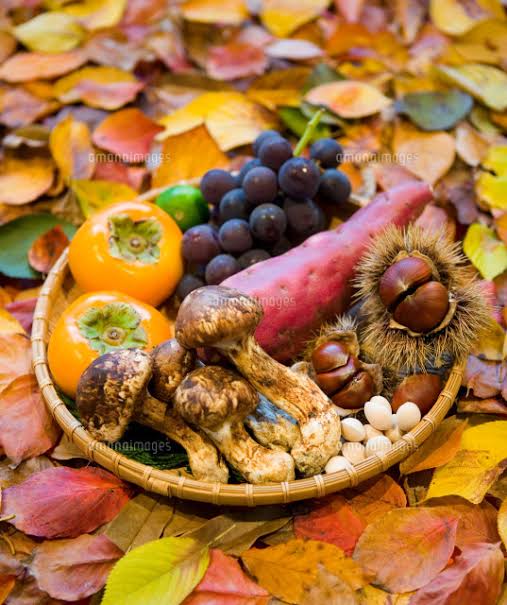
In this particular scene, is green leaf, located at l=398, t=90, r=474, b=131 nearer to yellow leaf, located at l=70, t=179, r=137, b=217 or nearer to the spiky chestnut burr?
the spiky chestnut burr

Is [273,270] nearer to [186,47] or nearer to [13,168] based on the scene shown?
[13,168]

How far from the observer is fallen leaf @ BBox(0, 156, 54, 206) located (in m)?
1.78

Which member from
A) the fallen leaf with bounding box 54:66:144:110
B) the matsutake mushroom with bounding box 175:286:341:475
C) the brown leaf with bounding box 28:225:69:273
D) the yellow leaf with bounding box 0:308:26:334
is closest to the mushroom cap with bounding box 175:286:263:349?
the matsutake mushroom with bounding box 175:286:341:475

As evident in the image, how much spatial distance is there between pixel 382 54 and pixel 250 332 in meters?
1.49

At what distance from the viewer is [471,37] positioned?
2.22 m

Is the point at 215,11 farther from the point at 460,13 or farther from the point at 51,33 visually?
the point at 460,13

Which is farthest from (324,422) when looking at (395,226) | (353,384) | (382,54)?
(382,54)

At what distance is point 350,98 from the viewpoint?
77.0 inches

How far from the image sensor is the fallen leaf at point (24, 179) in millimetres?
1783

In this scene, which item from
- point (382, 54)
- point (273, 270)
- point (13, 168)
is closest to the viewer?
point (273, 270)

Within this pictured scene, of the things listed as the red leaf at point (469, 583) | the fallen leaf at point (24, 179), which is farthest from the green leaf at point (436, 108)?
the red leaf at point (469, 583)

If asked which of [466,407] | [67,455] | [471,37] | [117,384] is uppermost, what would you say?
[471,37]

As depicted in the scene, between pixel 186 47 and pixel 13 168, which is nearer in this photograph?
pixel 13 168

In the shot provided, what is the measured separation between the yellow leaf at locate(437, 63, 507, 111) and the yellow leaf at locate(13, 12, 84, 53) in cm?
118
